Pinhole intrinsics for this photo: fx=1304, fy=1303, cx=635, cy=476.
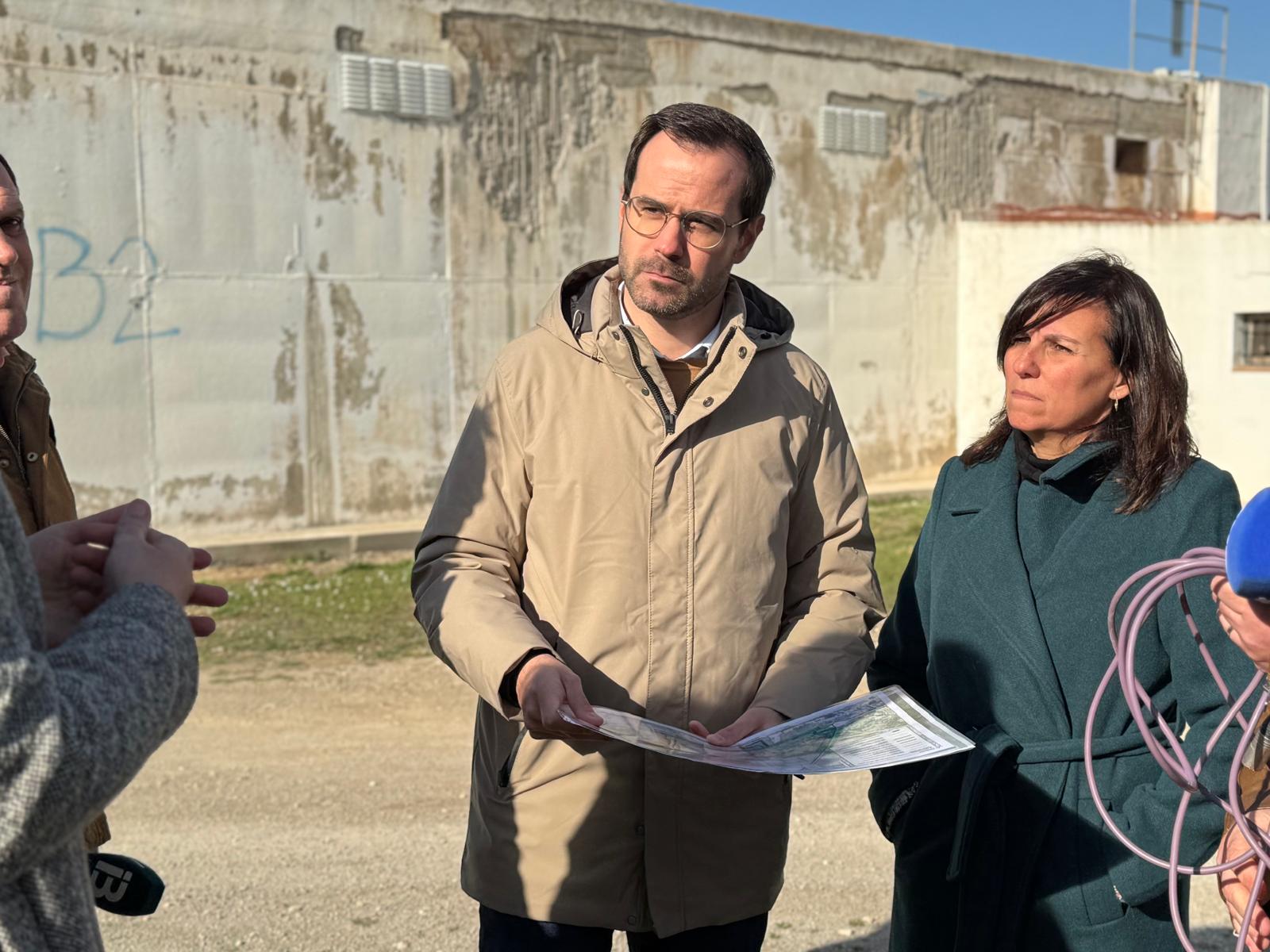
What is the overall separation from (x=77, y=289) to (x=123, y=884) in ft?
31.0

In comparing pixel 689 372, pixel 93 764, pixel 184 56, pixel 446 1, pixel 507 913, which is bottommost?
pixel 507 913

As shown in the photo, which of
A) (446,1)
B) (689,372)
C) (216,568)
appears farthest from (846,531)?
(446,1)

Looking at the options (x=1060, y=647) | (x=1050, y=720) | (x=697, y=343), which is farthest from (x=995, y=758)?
(x=697, y=343)

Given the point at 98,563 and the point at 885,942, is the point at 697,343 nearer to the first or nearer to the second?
the point at 98,563

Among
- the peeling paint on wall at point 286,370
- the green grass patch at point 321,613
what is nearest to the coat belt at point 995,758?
the green grass patch at point 321,613

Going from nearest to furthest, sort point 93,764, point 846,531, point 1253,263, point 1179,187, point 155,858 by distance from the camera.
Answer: point 93,764, point 846,531, point 155,858, point 1253,263, point 1179,187

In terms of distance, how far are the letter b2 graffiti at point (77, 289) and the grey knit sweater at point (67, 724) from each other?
10.1m

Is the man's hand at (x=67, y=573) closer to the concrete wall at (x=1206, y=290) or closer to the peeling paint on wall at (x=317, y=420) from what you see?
the peeling paint on wall at (x=317, y=420)

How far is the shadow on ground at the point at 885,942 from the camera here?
405 centimetres

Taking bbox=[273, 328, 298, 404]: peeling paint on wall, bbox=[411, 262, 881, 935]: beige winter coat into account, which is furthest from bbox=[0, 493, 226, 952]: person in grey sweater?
bbox=[273, 328, 298, 404]: peeling paint on wall

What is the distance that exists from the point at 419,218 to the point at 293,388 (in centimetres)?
201

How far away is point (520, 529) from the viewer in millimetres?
2594

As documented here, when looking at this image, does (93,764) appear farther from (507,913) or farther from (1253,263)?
(1253,263)

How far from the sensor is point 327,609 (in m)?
9.14
